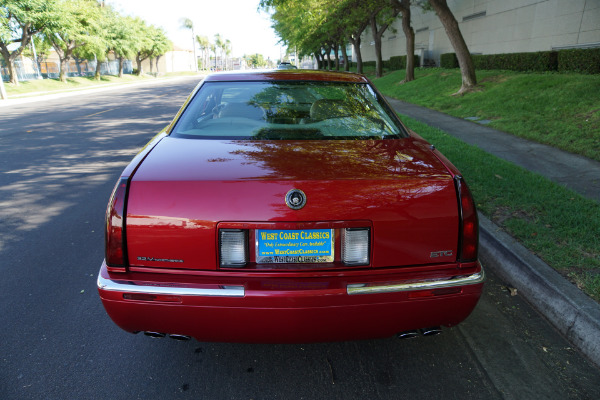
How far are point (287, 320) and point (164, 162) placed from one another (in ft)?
3.53

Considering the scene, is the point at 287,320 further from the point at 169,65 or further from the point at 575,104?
the point at 169,65

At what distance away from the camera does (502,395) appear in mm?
2197

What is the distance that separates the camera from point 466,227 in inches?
82.9

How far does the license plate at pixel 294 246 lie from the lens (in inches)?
77.8

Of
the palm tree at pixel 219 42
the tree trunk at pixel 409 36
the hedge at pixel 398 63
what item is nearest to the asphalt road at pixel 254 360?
the tree trunk at pixel 409 36

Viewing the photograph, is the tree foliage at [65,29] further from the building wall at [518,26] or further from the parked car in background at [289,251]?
the parked car in background at [289,251]

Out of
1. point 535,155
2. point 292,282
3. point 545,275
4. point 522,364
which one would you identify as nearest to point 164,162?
point 292,282

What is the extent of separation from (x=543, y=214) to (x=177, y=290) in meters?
3.75

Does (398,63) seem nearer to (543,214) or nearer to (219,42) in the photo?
(543,214)

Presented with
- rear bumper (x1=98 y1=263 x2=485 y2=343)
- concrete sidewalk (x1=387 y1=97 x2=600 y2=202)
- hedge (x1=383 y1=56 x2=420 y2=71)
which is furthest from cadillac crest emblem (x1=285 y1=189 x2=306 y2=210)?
hedge (x1=383 y1=56 x2=420 y2=71)

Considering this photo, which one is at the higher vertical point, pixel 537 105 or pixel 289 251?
pixel 537 105

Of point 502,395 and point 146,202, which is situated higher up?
point 146,202

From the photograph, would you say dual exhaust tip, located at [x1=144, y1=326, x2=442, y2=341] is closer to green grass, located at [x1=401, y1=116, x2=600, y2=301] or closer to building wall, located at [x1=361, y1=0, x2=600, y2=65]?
green grass, located at [x1=401, y1=116, x2=600, y2=301]

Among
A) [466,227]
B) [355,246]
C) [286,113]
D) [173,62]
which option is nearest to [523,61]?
[286,113]
